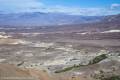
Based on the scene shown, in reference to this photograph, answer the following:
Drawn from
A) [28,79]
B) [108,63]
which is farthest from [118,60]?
[28,79]

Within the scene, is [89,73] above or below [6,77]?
below

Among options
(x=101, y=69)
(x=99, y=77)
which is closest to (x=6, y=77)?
(x=99, y=77)

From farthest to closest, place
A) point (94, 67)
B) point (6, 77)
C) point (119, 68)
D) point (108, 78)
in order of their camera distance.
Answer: point (94, 67) → point (119, 68) → point (108, 78) → point (6, 77)

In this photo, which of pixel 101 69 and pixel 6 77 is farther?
pixel 101 69

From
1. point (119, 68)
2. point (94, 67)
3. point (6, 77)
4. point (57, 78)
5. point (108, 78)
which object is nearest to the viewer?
point (6, 77)

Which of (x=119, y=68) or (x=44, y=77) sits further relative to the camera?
(x=119, y=68)

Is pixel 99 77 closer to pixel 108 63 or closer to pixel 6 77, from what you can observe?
pixel 108 63

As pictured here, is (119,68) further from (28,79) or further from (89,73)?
(28,79)

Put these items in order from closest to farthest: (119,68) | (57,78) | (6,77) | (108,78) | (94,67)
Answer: (6,77) → (108,78) → (57,78) → (119,68) → (94,67)
